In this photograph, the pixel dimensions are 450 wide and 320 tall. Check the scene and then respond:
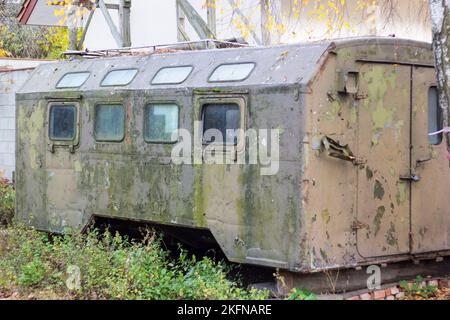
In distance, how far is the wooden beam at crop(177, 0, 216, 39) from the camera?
14.0 meters

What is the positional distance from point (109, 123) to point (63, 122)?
97 centimetres

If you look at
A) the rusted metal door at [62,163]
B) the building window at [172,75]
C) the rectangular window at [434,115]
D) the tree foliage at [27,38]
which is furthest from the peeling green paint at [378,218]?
the tree foliage at [27,38]

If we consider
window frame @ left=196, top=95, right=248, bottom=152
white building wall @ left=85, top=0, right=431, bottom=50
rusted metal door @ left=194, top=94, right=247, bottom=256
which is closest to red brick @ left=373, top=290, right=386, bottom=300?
rusted metal door @ left=194, top=94, right=247, bottom=256

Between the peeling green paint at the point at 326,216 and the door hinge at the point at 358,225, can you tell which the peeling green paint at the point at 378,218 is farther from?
the peeling green paint at the point at 326,216

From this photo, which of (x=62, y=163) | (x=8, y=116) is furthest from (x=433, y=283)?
(x=8, y=116)

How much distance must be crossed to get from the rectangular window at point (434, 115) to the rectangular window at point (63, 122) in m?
4.30

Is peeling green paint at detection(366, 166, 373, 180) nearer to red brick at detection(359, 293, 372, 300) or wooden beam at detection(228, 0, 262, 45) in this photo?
red brick at detection(359, 293, 372, 300)

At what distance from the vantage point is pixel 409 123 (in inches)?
365

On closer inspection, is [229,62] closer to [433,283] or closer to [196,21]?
[433,283]

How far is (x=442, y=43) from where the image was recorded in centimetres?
791

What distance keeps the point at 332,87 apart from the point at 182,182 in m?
1.99

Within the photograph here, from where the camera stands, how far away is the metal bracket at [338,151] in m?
8.45

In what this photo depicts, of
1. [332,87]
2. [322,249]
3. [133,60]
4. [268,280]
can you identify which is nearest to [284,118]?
[332,87]

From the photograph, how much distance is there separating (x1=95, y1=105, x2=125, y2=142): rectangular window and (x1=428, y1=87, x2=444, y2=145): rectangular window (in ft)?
11.3
